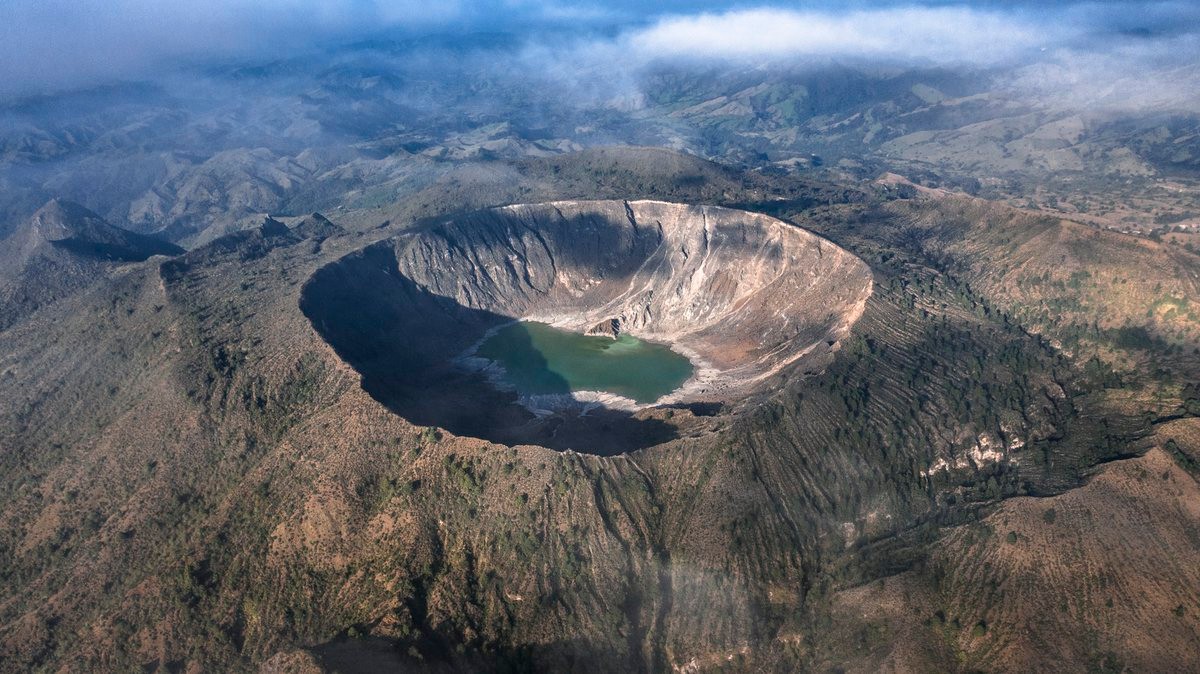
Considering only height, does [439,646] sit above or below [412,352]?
above

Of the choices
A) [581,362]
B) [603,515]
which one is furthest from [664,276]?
[603,515]

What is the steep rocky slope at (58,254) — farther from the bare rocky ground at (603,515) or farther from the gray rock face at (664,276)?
the gray rock face at (664,276)

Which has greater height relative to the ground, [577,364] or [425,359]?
[425,359]

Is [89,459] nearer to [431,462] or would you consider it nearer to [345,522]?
[345,522]

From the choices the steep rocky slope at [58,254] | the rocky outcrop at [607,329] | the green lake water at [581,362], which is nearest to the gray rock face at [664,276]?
the rocky outcrop at [607,329]

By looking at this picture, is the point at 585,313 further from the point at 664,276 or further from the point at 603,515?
the point at 603,515

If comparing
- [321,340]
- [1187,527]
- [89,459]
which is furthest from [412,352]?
[1187,527]
